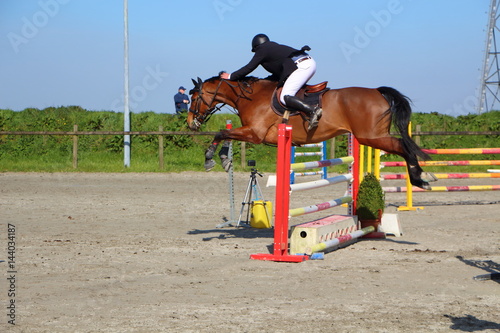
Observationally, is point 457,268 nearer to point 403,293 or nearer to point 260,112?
point 403,293

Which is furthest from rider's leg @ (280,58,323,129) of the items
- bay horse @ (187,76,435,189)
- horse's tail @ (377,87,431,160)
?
horse's tail @ (377,87,431,160)

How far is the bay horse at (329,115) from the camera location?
6824 mm

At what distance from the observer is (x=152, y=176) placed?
17.3 meters

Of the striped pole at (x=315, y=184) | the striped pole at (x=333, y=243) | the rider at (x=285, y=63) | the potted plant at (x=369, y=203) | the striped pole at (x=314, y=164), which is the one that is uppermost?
the rider at (x=285, y=63)

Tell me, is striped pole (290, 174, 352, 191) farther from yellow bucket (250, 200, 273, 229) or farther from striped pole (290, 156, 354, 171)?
yellow bucket (250, 200, 273, 229)

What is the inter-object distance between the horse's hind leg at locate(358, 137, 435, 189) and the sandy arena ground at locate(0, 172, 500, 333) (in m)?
0.80

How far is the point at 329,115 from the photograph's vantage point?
23.4ft

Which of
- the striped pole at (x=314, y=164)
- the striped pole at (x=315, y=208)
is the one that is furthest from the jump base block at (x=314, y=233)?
the striped pole at (x=314, y=164)

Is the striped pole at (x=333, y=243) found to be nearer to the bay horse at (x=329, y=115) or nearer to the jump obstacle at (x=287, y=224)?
the jump obstacle at (x=287, y=224)

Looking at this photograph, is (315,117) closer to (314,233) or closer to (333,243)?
(314,233)

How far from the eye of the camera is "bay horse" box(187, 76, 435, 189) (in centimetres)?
682

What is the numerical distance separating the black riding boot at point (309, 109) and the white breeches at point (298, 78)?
Result: 154mm

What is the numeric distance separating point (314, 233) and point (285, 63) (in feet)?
6.20

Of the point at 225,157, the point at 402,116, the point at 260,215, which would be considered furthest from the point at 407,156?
the point at 260,215
